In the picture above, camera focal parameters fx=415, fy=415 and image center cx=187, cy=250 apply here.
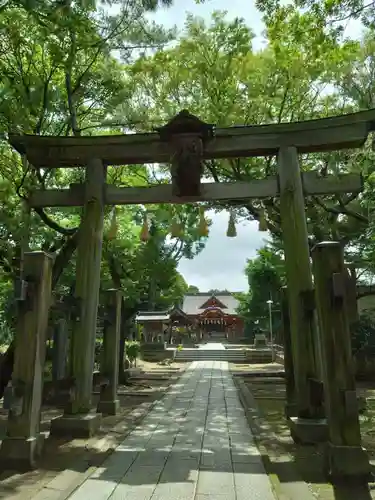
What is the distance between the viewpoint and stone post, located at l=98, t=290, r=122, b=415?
7.36m

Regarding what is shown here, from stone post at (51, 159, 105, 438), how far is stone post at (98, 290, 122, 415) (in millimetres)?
1048

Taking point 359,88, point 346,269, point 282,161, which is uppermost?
point 359,88

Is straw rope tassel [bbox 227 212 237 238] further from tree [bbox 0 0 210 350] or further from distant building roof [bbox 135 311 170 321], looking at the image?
distant building roof [bbox 135 311 170 321]

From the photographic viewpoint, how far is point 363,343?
14992mm

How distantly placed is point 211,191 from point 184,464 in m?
3.84

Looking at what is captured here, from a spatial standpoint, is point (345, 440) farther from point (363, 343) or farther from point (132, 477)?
point (363, 343)

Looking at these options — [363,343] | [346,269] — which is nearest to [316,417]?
[346,269]

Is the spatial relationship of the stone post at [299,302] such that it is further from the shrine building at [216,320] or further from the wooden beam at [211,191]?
the shrine building at [216,320]

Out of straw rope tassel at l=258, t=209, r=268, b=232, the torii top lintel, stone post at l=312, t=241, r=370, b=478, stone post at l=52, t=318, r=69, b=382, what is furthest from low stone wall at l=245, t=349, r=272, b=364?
stone post at l=312, t=241, r=370, b=478

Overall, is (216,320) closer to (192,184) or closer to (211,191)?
(211,191)

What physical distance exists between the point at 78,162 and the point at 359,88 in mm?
8087

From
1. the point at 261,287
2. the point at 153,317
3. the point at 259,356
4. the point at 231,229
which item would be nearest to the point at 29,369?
the point at 231,229

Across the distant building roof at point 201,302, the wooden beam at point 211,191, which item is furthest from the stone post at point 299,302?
the distant building roof at point 201,302

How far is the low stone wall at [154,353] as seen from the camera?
2731cm
